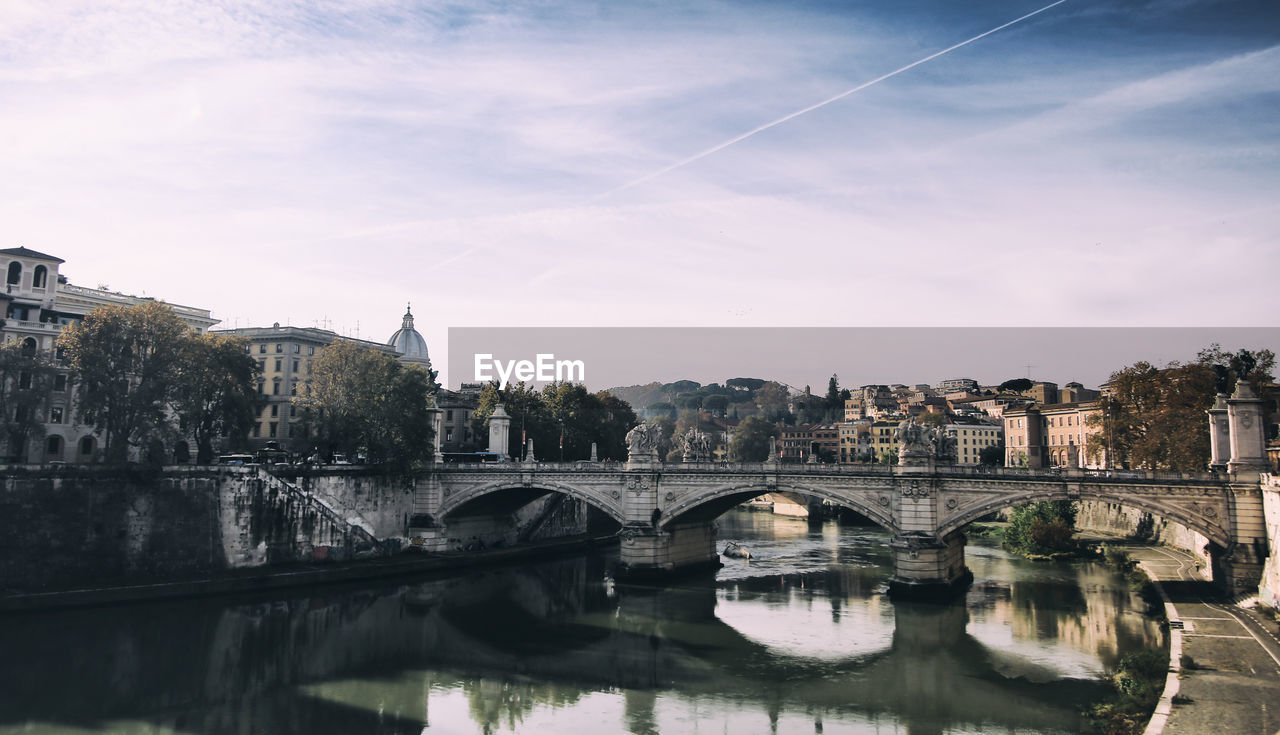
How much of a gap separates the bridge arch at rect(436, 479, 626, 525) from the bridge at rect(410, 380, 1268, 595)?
70 mm

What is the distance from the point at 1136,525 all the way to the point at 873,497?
27.3 metres

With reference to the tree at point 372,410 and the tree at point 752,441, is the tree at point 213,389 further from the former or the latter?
the tree at point 752,441

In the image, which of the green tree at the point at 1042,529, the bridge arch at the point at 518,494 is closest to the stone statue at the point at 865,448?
the green tree at the point at 1042,529

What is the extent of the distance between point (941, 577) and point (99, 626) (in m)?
34.8

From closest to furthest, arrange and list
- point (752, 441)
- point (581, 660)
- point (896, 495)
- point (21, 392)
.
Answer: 1. point (581, 660)
2. point (896, 495)
3. point (21, 392)
4. point (752, 441)

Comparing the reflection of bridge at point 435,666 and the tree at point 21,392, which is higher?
the tree at point 21,392

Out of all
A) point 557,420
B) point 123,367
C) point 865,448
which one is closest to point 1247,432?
point 557,420

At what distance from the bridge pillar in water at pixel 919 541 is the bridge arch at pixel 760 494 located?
0.85m

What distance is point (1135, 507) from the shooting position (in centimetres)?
3584

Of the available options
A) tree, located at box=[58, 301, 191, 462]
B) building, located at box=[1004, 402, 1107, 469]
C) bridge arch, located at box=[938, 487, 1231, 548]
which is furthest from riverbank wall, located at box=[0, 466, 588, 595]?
building, located at box=[1004, 402, 1107, 469]

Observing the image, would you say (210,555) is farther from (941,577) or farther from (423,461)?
(941,577)

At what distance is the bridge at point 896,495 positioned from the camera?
33.3 m

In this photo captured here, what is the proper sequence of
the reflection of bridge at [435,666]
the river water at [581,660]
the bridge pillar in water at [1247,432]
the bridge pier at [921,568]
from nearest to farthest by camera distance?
the river water at [581,660] < the reflection of bridge at [435,666] < the bridge pillar in water at [1247,432] < the bridge pier at [921,568]

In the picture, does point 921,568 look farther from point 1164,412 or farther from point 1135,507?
point 1164,412
